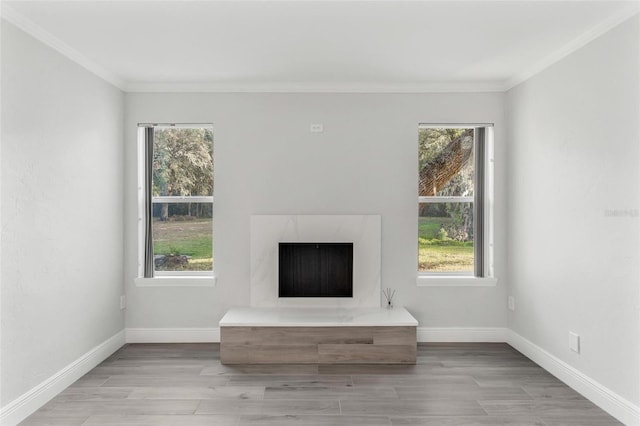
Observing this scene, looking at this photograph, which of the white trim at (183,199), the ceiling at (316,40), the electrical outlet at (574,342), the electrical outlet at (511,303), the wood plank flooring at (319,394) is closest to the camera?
the ceiling at (316,40)

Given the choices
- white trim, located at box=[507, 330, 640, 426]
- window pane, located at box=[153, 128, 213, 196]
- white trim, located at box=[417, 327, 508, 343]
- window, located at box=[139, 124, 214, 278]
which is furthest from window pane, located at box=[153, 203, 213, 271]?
white trim, located at box=[507, 330, 640, 426]

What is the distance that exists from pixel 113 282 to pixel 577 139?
4.03 meters

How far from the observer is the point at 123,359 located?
3816mm

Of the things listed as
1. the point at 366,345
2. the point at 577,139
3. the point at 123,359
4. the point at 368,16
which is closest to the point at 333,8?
the point at 368,16

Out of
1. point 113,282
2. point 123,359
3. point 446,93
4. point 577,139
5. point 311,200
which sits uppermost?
point 446,93

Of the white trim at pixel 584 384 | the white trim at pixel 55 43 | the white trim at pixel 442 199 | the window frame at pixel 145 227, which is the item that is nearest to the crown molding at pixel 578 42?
the white trim at pixel 442 199

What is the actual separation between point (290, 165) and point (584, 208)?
2483mm

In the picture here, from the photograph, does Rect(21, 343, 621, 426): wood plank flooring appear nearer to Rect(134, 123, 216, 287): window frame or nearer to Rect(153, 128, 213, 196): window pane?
Rect(134, 123, 216, 287): window frame

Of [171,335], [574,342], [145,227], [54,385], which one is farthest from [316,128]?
[54,385]

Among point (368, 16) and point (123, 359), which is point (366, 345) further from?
point (368, 16)

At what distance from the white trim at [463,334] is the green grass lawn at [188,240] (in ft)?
7.40

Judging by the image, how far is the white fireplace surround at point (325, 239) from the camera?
4238mm

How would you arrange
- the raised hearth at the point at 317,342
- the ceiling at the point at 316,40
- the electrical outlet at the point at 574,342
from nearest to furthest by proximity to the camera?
the ceiling at the point at 316,40, the electrical outlet at the point at 574,342, the raised hearth at the point at 317,342

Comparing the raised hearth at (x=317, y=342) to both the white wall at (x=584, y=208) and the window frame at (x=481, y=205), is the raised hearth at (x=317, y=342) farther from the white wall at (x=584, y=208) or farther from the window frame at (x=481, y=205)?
the white wall at (x=584, y=208)
